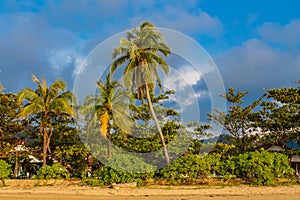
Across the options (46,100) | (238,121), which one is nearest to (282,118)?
(238,121)

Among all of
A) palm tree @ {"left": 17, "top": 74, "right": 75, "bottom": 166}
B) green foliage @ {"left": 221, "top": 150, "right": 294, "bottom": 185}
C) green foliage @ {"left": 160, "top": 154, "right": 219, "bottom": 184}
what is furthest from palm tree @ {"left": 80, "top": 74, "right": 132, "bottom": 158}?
green foliage @ {"left": 221, "top": 150, "right": 294, "bottom": 185}

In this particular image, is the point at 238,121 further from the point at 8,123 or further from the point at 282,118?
the point at 8,123

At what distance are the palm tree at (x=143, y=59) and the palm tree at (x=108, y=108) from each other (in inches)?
52.0

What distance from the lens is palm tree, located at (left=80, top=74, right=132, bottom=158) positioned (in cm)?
2073

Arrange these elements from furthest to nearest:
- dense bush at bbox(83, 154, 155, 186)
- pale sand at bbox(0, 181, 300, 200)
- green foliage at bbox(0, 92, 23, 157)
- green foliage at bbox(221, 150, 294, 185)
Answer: green foliage at bbox(0, 92, 23, 157) → dense bush at bbox(83, 154, 155, 186) → green foliage at bbox(221, 150, 294, 185) → pale sand at bbox(0, 181, 300, 200)

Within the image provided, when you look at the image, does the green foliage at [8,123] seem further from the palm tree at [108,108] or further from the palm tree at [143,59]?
the palm tree at [143,59]

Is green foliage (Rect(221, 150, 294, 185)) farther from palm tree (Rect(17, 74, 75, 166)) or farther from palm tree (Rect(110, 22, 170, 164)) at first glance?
palm tree (Rect(17, 74, 75, 166))

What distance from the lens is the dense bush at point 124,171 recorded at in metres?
17.1

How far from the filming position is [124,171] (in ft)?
55.9

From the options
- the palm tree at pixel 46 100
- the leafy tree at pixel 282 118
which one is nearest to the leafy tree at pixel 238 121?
the leafy tree at pixel 282 118

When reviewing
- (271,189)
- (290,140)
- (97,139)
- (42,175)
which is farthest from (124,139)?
(290,140)

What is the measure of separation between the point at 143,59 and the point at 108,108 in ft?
12.3

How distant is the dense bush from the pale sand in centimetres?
78

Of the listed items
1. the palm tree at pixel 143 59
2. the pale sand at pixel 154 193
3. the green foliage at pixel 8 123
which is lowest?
the pale sand at pixel 154 193
